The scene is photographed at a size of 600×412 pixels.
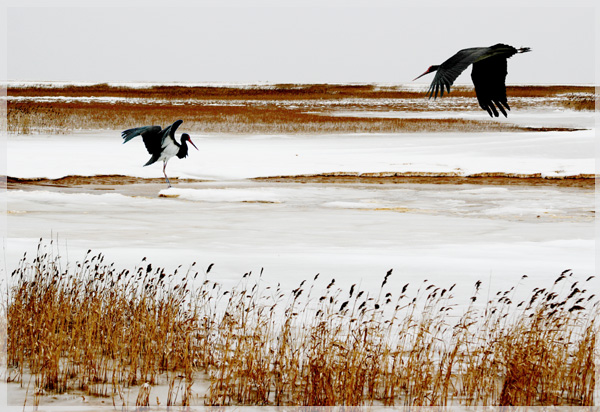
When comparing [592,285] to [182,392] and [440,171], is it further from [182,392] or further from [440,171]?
[440,171]

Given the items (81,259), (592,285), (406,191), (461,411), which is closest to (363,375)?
(461,411)

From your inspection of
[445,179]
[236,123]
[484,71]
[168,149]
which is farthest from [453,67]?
[236,123]

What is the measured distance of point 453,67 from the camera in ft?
20.2

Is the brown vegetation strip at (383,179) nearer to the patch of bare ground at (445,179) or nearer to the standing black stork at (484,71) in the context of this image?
the patch of bare ground at (445,179)

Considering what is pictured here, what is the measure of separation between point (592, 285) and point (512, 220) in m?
4.66

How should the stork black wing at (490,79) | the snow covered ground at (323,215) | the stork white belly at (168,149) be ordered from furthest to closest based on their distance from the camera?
the stork white belly at (168,149) < the snow covered ground at (323,215) < the stork black wing at (490,79)

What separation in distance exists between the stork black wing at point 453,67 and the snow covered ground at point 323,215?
226cm

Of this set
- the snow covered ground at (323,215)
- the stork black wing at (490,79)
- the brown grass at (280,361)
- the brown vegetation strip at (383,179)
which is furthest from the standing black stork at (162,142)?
the brown grass at (280,361)

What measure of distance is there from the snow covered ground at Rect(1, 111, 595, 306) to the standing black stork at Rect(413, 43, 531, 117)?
6.40 feet

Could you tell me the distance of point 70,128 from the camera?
29.0 meters

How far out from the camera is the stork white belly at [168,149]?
1291cm

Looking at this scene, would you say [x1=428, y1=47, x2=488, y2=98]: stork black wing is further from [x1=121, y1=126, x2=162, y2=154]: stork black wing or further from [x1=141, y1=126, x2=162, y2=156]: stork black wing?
[x1=141, y1=126, x2=162, y2=156]: stork black wing

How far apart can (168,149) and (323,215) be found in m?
2.87

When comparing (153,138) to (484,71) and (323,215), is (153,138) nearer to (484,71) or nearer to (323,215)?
(323,215)
